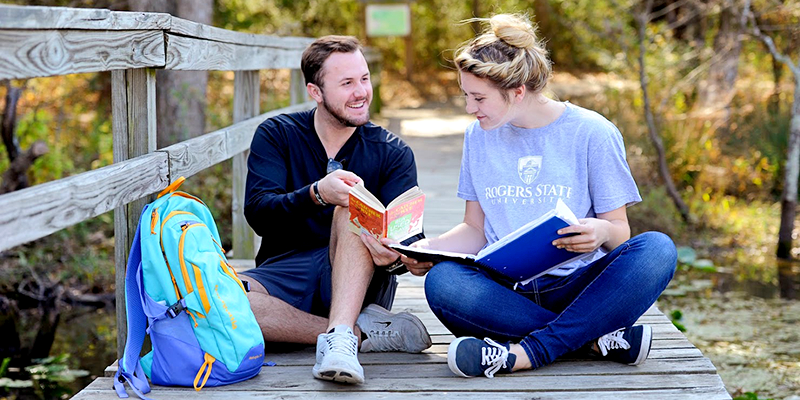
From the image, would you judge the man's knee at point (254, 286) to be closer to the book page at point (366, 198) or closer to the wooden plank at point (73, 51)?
the book page at point (366, 198)

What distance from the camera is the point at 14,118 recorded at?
5742mm

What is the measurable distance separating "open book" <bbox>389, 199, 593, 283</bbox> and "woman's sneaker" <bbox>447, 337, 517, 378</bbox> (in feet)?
0.76

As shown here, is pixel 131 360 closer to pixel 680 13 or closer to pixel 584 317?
pixel 584 317

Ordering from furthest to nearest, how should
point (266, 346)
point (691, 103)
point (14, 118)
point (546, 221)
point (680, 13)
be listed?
point (680, 13)
point (691, 103)
point (14, 118)
point (266, 346)
point (546, 221)

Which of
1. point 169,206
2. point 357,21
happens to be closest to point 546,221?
point 169,206

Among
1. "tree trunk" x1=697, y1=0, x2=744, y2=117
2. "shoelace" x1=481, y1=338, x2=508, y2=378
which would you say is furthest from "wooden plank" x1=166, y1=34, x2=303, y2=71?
"tree trunk" x1=697, y1=0, x2=744, y2=117

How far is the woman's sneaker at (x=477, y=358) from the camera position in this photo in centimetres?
259

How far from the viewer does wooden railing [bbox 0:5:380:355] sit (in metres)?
1.95

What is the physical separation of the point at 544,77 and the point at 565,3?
423 inches

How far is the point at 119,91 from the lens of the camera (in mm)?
2588

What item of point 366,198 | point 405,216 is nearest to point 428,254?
point 405,216

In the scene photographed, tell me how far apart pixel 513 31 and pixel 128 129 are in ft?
3.92

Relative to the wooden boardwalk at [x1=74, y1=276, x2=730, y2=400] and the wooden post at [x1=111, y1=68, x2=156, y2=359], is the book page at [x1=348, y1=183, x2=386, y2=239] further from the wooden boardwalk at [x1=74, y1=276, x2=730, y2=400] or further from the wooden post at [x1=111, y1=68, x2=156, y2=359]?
the wooden post at [x1=111, y1=68, x2=156, y2=359]

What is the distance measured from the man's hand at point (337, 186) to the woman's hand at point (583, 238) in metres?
0.65
